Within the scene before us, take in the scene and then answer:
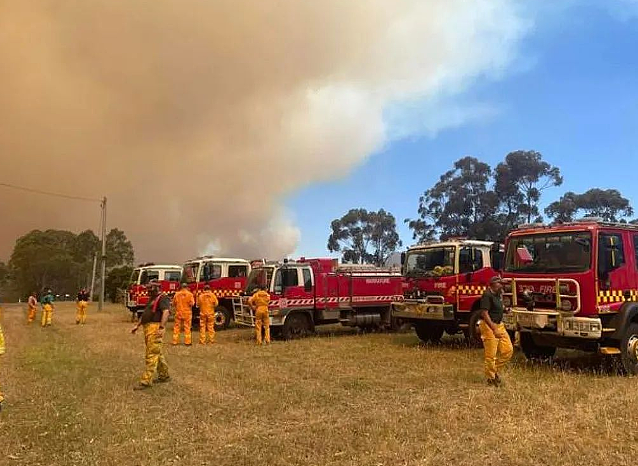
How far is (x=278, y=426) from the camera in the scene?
682 cm

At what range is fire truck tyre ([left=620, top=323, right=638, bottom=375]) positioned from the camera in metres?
9.70

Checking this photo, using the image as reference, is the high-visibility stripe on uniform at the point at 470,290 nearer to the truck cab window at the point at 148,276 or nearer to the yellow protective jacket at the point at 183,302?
the yellow protective jacket at the point at 183,302

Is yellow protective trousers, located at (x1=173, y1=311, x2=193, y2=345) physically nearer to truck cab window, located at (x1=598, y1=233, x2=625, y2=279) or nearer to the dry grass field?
the dry grass field

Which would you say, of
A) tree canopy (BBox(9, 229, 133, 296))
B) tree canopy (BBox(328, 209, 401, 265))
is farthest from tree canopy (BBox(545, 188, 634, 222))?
tree canopy (BBox(9, 229, 133, 296))

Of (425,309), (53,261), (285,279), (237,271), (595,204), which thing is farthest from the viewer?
(53,261)

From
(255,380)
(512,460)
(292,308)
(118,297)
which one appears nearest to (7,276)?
(118,297)


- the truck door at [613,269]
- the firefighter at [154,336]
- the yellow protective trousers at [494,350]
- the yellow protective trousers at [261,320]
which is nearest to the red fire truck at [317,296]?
the yellow protective trousers at [261,320]

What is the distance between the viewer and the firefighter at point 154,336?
30.6 ft

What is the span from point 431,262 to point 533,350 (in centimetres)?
346

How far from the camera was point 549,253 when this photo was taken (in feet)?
34.5

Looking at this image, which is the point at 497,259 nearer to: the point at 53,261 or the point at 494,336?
the point at 494,336

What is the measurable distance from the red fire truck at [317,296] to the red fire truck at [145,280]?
706cm

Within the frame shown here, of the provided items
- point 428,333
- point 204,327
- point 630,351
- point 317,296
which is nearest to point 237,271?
point 317,296

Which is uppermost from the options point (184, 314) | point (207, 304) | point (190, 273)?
point (190, 273)
